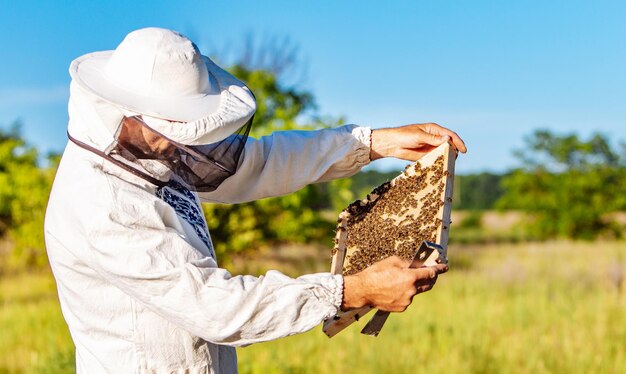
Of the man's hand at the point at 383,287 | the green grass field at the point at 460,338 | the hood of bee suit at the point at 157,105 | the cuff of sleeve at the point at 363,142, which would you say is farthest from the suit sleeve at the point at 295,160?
the green grass field at the point at 460,338

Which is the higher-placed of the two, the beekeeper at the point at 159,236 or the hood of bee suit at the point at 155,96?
the hood of bee suit at the point at 155,96

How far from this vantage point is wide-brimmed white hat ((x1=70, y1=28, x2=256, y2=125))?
2449mm

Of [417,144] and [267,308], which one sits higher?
[417,144]

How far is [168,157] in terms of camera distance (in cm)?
254

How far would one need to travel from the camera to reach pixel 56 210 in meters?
2.59

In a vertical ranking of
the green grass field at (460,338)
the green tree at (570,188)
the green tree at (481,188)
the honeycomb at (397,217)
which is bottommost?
the green grass field at (460,338)

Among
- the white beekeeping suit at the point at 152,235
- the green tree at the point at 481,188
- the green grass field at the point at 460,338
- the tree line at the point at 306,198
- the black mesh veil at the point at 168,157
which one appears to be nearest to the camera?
the white beekeeping suit at the point at 152,235

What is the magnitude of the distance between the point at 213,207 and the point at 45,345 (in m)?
4.39

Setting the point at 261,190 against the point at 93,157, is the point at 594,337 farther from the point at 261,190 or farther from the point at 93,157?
the point at 93,157

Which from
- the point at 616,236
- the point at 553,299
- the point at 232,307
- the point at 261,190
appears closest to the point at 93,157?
the point at 232,307

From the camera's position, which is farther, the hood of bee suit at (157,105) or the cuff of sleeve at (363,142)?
the cuff of sleeve at (363,142)

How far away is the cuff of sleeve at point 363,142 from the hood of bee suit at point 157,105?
729 millimetres

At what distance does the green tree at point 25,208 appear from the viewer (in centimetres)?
1391

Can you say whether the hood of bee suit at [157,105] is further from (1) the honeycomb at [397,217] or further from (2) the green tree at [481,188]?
(2) the green tree at [481,188]
